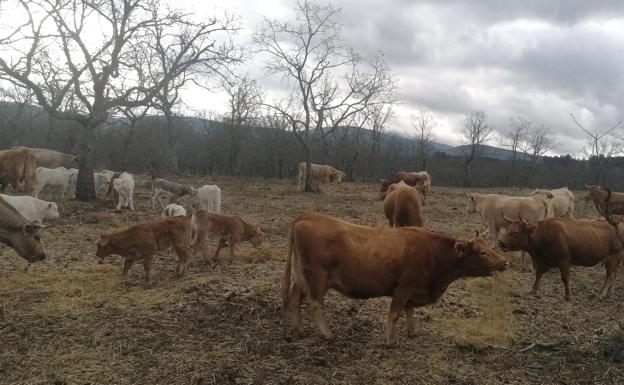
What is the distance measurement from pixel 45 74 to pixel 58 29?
5.70 feet

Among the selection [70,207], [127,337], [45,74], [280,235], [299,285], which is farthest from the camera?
[45,74]

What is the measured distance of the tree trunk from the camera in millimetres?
18203

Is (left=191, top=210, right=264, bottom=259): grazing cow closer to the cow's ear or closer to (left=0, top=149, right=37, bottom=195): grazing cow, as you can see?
the cow's ear

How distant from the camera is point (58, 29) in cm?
1722

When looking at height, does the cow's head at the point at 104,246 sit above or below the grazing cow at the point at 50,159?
below

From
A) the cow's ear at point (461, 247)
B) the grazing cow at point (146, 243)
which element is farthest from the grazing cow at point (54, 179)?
the cow's ear at point (461, 247)

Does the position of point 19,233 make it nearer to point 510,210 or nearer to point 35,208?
point 35,208

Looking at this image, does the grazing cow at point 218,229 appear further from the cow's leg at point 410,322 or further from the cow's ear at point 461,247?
the cow's ear at point 461,247

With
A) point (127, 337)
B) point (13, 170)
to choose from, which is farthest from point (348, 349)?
point (13, 170)

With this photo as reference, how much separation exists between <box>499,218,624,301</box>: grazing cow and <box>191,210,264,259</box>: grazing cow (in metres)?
5.36

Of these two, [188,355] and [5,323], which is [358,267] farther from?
[5,323]

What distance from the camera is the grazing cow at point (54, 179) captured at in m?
18.8

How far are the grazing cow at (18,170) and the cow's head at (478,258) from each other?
52.3 feet

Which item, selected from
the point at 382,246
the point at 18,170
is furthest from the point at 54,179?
the point at 382,246
